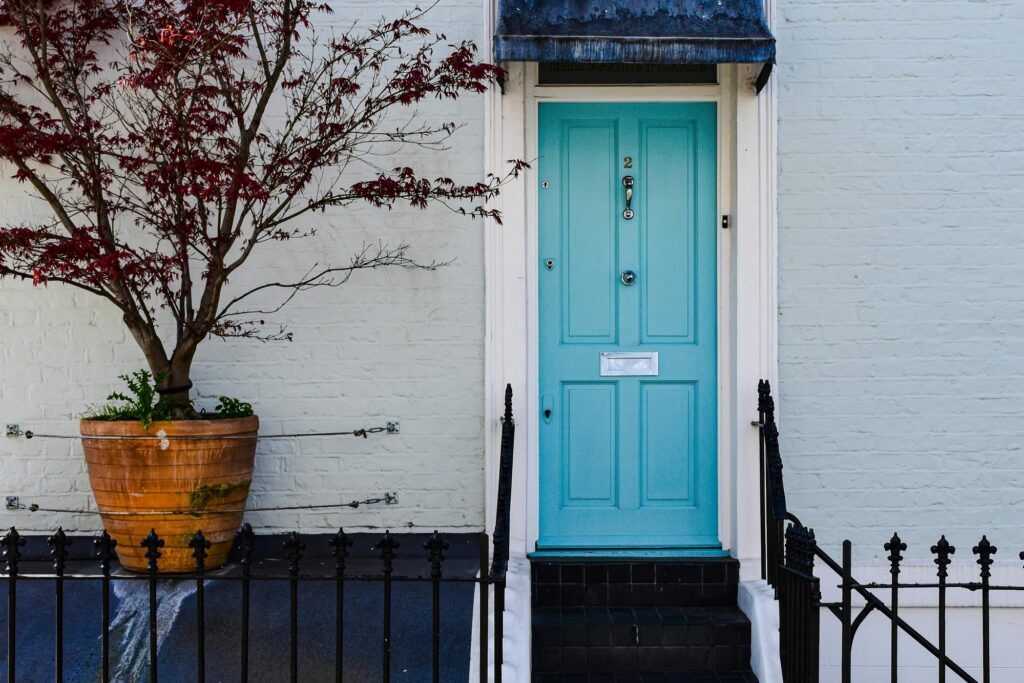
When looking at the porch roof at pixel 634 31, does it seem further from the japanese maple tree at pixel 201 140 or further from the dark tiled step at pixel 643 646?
the dark tiled step at pixel 643 646

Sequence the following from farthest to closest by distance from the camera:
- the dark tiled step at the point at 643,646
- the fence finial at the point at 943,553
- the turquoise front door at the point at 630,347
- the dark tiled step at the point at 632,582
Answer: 1. the turquoise front door at the point at 630,347
2. the dark tiled step at the point at 632,582
3. the dark tiled step at the point at 643,646
4. the fence finial at the point at 943,553

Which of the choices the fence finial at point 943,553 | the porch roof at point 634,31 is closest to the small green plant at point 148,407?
the porch roof at point 634,31

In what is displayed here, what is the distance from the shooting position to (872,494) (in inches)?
190

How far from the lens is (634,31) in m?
4.43

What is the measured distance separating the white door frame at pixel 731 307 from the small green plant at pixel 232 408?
3.71 feet

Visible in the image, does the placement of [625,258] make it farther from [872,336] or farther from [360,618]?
[360,618]

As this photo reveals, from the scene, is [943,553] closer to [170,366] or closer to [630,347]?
[630,347]

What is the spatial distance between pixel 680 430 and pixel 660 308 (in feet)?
2.03

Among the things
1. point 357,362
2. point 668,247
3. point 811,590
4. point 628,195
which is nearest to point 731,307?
point 668,247

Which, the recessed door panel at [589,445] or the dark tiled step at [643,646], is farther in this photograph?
the recessed door panel at [589,445]

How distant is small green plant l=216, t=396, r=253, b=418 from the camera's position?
4.57 m

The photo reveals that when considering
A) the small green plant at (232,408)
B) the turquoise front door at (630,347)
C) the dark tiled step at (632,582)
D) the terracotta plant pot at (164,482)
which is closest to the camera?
the terracotta plant pot at (164,482)

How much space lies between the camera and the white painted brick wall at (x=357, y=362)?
15.8 feet

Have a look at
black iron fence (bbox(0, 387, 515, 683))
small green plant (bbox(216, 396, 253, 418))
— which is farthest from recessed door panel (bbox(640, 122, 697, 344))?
small green plant (bbox(216, 396, 253, 418))
